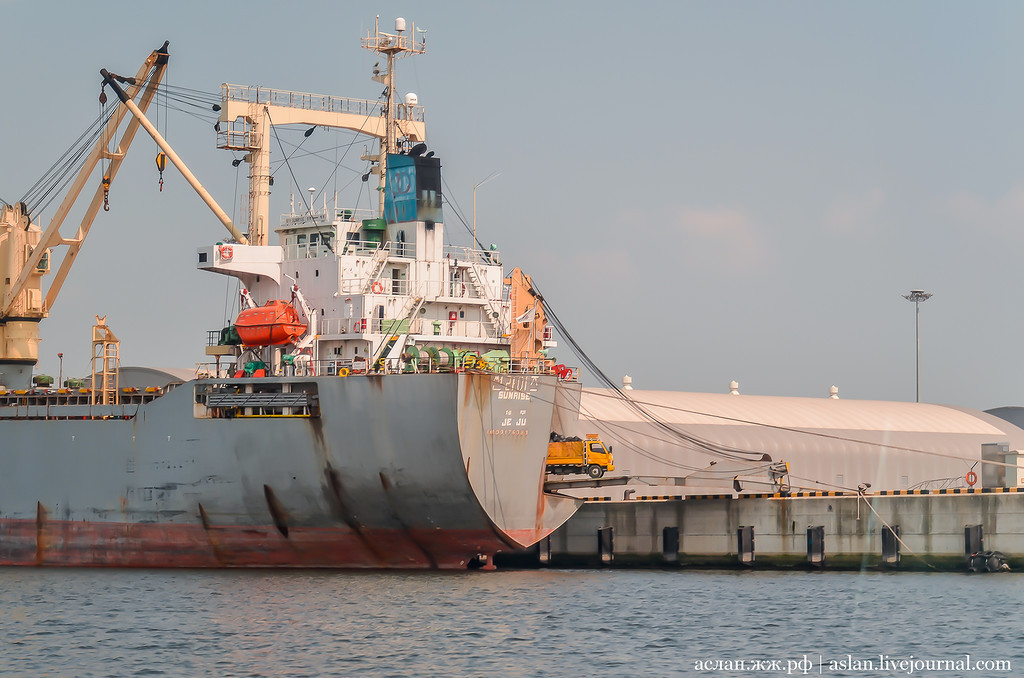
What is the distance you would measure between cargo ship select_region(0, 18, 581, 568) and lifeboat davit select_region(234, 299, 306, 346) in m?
0.07

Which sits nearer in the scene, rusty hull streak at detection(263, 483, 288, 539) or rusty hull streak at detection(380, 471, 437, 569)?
rusty hull streak at detection(380, 471, 437, 569)

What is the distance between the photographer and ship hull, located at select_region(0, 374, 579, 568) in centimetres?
3853

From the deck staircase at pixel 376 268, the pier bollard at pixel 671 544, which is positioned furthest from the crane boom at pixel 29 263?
the pier bollard at pixel 671 544

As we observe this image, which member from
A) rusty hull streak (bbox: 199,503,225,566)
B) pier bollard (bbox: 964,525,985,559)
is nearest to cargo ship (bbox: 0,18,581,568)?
rusty hull streak (bbox: 199,503,225,566)

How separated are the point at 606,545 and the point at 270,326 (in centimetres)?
1209

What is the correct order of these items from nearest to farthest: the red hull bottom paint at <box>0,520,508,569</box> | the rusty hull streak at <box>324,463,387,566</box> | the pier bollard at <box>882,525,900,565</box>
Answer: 1. the rusty hull streak at <box>324,463,387,566</box>
2. the red hull bottom paint at <box>0,520,508,569</box>
3. the pier bollard at <box>882,525,900,565</box>

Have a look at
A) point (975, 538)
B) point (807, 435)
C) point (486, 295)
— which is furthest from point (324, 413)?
point (807, 435)

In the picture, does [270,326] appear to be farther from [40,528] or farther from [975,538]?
[975,538]

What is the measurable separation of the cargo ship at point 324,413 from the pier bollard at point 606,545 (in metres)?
2.90

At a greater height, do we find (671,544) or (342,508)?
(342,508)

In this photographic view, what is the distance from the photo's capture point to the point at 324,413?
39469mm

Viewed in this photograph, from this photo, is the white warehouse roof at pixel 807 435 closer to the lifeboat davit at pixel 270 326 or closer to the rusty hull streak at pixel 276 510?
the lifeboat davit at pixel 270 326

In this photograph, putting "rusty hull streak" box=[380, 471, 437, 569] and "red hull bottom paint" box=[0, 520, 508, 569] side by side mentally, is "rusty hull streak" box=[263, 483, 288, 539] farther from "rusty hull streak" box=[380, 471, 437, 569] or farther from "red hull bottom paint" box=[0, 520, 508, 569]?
"rusty hull streak" box=[380, 471, 437, 569]

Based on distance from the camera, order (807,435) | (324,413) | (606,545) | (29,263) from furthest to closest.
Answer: (807,435), (29,263), (606,545), (324,413)
